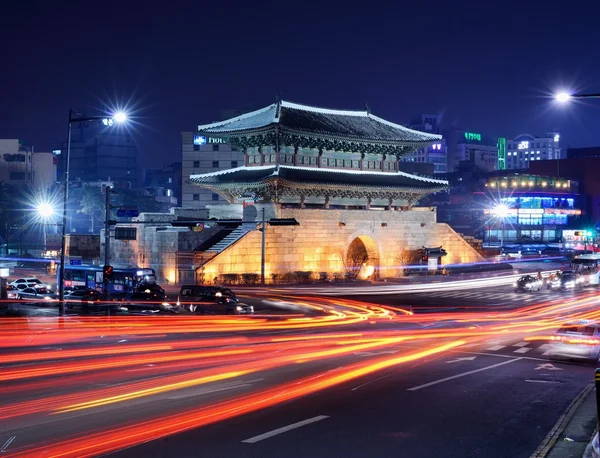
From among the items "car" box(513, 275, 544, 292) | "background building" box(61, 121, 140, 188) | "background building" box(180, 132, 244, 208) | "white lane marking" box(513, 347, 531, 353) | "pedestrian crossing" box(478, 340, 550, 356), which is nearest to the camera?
"pedestrian crossing" box(478, 340, 550, 356)

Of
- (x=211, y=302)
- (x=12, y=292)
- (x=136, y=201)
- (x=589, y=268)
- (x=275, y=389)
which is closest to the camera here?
(x=275, y=389)

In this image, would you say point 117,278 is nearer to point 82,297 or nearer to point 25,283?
point 25,283

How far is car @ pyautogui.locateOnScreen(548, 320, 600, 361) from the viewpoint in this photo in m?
19.8

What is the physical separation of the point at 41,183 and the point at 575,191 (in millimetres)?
82600

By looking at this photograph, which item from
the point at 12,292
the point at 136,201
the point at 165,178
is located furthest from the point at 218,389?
the point at 165,178

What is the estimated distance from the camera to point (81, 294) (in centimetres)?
Answer: 3822

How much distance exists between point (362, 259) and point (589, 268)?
768 inches

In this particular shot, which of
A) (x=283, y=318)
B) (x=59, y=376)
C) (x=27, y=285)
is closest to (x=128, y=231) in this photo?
(x=27, y=285)

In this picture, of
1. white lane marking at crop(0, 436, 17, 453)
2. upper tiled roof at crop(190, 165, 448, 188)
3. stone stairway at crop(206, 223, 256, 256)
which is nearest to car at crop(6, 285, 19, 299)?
stone stairway at crop(206, 223, 256, 256)

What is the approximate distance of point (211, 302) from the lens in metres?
35.5

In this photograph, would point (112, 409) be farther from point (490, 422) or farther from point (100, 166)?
point (100, 166)

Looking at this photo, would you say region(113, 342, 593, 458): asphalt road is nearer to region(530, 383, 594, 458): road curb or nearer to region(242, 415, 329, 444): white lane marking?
region(242, 415, 329, 444): white lane marking

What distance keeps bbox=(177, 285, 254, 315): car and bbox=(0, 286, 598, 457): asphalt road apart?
4302mm

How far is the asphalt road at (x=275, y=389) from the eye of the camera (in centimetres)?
1118
